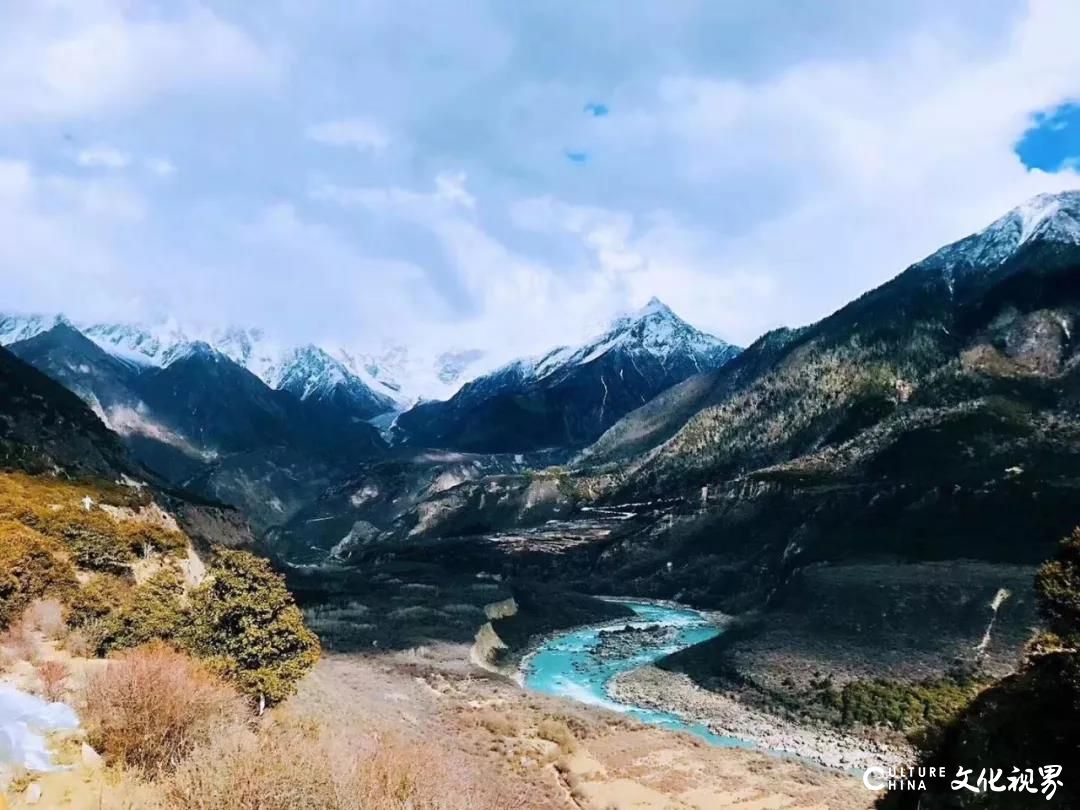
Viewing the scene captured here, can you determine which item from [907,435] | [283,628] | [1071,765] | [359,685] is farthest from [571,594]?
[1071,765]

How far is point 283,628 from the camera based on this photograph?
39844mm

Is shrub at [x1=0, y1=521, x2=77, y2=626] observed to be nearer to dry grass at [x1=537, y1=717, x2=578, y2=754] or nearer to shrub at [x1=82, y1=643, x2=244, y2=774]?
shrub at [x1=82, y1=643, x2=244, y2=774]

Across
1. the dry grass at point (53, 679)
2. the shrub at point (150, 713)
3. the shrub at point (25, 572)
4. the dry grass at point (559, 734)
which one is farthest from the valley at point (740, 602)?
the shrub at point (150, 713)

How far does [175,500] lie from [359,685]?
206 feet

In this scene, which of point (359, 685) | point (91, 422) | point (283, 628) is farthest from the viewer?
point (91, 422)

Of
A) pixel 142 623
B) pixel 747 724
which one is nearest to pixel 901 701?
pixel 747 724

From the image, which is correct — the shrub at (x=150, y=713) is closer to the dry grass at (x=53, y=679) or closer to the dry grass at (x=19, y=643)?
the dry grass at (x=53, y=679)

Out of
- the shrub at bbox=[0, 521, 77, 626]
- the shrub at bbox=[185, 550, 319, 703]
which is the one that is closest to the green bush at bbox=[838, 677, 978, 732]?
the shrub at bbox=[185, 550, 319, 703]

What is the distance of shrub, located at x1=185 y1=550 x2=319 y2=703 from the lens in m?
37.6

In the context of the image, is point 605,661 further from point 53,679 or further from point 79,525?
point 53,679

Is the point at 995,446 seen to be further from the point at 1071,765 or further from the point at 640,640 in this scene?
the point at 1071,765

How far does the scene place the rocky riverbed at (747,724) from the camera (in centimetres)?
5700

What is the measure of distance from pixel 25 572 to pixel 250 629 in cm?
1342

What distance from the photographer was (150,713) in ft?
77.7
